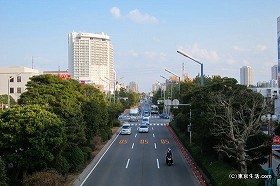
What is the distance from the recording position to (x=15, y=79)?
233 ft

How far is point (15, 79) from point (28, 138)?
5642cm

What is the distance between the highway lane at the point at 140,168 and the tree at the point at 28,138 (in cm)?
463

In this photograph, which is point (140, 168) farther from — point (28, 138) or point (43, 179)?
point (28, 138)

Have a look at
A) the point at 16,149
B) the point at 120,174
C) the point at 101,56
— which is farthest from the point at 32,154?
the point at 101,56

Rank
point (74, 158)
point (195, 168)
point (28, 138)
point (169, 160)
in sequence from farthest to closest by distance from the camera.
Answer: point (169, 160)
point (195, 168)
point (74, 158)
point (28, 138)

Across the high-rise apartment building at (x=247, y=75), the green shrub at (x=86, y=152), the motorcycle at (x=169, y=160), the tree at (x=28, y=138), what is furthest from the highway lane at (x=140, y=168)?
the high-rise apartment building at (x=247, y=75)

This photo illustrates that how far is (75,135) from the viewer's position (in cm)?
2267

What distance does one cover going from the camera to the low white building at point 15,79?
70562 mm

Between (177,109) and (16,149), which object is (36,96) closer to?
(16,149)

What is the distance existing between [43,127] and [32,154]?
4.76 feet

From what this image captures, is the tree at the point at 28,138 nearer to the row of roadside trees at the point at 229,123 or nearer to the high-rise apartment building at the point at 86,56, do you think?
the row of roadside trees at the point at 229,123

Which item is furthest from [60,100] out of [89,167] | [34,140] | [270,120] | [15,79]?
[15,79]

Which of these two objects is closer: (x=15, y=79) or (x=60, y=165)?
(x=60, y=165)

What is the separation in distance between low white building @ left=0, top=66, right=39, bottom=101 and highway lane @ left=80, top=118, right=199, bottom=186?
36582mm
